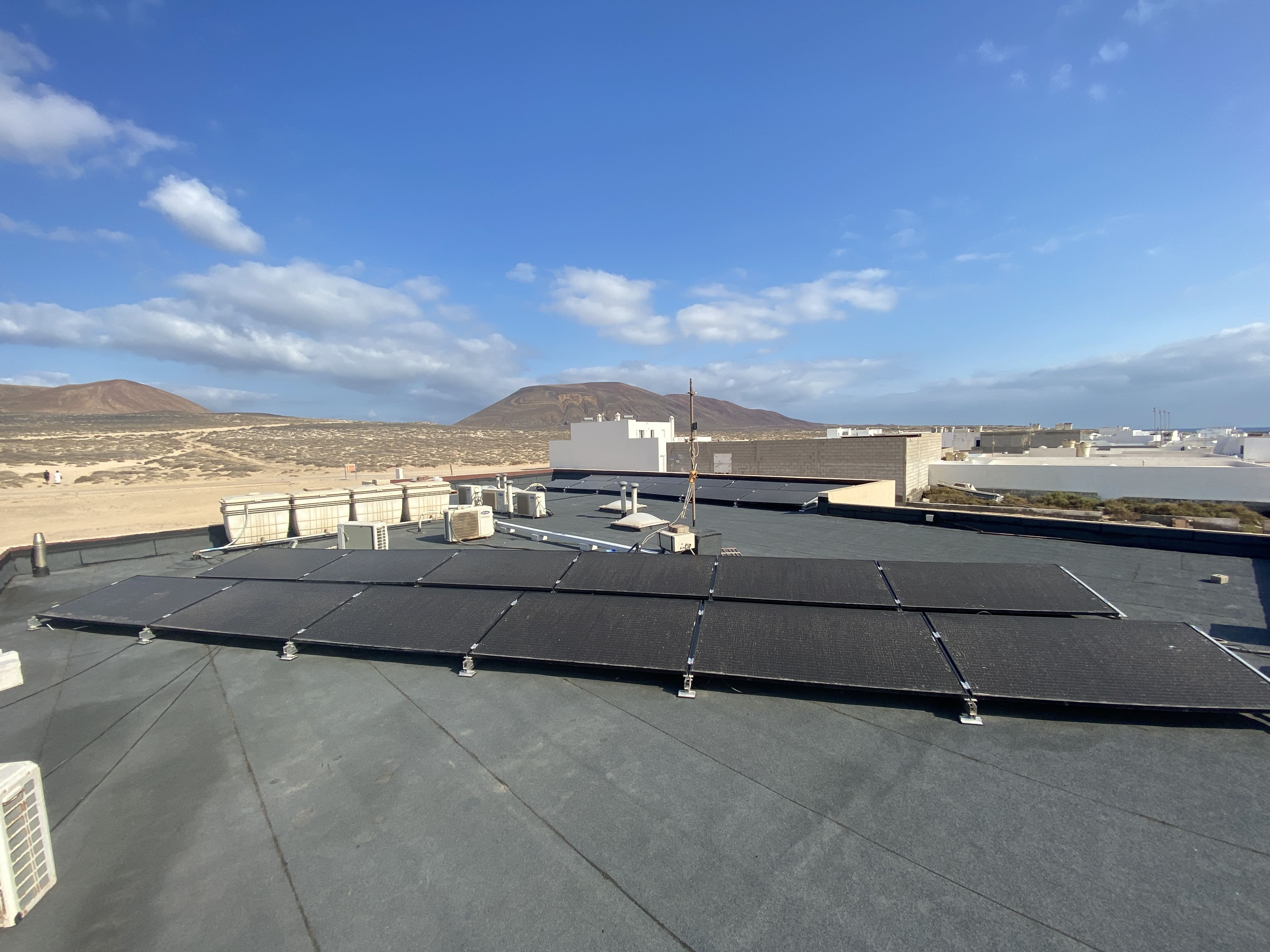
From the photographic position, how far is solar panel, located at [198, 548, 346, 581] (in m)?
9.81

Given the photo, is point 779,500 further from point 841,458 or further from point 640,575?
point 841,458

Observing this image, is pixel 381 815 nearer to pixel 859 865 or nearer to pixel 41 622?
pixel 859 865

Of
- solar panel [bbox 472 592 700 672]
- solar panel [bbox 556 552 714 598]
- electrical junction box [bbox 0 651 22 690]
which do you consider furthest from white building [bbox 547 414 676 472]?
electrical junction box [bbox 0 651 22 690]

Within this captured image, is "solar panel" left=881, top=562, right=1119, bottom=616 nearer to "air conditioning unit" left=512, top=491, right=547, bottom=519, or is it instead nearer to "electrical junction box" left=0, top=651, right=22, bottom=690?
"electrical junction box" left=0, top=651, right=22, bottom=690

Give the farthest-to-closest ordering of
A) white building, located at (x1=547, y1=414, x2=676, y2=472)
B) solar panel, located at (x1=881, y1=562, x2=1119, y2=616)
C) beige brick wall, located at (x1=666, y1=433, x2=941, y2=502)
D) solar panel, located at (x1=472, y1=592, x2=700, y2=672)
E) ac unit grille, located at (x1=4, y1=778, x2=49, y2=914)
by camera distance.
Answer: white building, located at (x1=547, y1=414, x2=676, y2=472) → beige brick wall, located at (x1=666, y1=433, x2=941, y2=502) → solar panel, located at (x1=881, y1=562, x2=1119, y2=616) → solar panel, located at (x1=472, y1=592, x2=700, y2=672) → ac unit grille, located at (x1=4, y1=778, x2=49, y2=914)

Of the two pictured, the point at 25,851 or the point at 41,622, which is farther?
the point at 41,622

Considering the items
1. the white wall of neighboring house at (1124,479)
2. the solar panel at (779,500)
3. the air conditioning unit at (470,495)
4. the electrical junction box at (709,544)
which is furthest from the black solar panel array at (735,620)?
the white wall of neighboring house at (1124,479)

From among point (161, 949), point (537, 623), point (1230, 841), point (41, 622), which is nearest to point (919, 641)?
point (1230, 841)

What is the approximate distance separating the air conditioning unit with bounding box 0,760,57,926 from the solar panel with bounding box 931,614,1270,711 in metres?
7.41

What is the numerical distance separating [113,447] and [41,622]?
83867 millimetres

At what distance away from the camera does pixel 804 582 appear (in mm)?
7543

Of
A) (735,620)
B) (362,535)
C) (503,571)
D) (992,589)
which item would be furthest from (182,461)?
(992,589)

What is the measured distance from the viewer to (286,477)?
58.6 meters

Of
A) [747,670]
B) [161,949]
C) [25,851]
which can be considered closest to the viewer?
[161,949]
